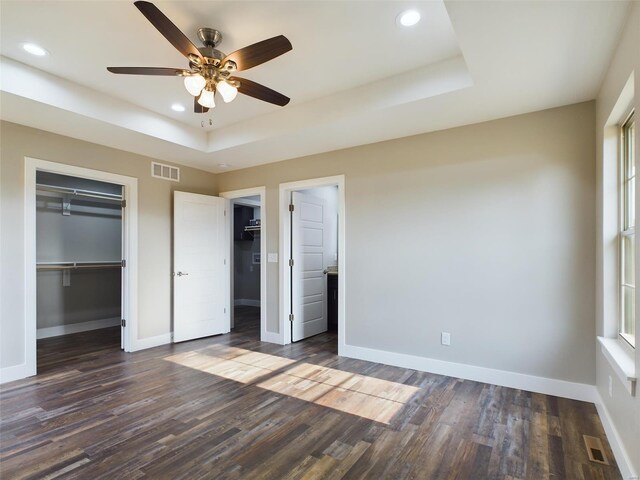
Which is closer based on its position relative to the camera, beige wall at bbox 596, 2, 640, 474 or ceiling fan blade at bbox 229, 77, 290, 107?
beige wall at bbox 596, 2, 640, 474

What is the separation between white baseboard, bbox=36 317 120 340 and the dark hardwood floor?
1.73m

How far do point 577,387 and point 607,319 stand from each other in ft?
2.50

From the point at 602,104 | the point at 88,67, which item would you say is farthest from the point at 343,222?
the point at 88,67

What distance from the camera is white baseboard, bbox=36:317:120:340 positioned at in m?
5.11

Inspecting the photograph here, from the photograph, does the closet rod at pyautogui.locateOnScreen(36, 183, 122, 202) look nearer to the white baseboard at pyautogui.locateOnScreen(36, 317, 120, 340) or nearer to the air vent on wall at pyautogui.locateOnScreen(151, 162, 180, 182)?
the air vent on wall at pyautogui.locateOnScreen(151, 162, 180, 182)

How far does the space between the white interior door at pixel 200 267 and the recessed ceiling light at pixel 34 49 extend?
2253 mm

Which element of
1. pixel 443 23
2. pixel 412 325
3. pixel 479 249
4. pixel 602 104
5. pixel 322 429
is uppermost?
pixel 443 23

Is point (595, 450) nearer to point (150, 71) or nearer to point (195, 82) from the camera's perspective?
point (195, 82)

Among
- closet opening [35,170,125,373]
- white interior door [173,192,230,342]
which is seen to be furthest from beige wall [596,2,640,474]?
closet opening [35,170,125,373]

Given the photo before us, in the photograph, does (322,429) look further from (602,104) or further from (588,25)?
(602,104)

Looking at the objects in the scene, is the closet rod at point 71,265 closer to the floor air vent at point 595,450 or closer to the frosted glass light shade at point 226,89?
the frosted glass light shade at point 226,89

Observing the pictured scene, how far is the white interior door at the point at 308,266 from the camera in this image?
16.0 ft

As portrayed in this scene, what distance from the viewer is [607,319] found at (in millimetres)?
2506

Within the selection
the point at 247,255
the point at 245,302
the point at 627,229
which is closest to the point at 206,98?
the point at 627,229
